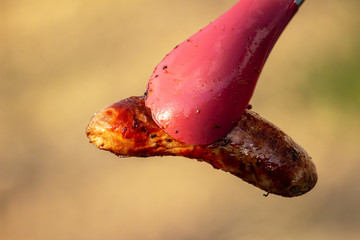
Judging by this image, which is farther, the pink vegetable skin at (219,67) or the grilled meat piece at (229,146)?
the grilled meat piece at (229,146)

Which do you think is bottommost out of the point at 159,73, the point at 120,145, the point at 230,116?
the point at 120,145

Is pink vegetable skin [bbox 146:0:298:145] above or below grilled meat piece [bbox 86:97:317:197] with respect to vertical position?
above

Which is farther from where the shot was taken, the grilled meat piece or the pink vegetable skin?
the grilled meat piece

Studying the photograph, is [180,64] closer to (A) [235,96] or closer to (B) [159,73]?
(B) [159,73]

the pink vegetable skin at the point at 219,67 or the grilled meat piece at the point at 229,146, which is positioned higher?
the pink vegetable skin at the point at 219,67

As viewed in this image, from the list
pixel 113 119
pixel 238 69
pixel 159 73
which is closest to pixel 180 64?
pixel 159 73
